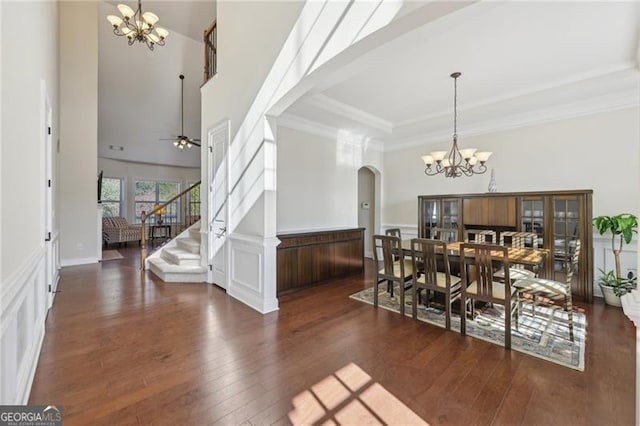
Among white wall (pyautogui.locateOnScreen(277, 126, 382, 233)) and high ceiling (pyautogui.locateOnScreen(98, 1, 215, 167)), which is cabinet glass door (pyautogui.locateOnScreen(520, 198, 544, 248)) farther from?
high ceiling (pyautogui.locateOnScreen(98, 1, 215, 167))

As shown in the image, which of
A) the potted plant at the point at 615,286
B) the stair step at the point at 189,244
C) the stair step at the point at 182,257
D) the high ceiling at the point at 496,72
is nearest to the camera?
the high ceiling at the point at 496,72

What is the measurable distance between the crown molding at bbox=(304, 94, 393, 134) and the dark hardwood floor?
9.95ft

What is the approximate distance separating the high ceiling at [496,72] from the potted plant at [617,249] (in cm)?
163

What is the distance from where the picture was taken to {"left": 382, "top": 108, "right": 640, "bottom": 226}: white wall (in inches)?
145

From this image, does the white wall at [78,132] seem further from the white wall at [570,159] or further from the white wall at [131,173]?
the white wall at [570,159]

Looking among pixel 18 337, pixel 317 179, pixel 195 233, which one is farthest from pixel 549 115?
pixel 195 233

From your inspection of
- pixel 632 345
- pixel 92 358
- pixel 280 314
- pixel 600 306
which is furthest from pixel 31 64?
pixel 600 306

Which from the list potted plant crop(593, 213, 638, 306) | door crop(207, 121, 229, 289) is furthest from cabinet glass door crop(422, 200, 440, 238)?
door crop(207, 121, 229, 289)

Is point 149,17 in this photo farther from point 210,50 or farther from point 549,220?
point 549,220

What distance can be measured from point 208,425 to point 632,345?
3.67 metres

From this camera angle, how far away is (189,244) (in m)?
5.34

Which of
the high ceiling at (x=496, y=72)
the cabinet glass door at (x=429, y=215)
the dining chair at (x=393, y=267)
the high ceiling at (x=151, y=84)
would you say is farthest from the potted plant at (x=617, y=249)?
the high ceiling at (x=151, y=84)

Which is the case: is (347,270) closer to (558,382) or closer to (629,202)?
(558,382)

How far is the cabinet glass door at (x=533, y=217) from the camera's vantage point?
155 inches
